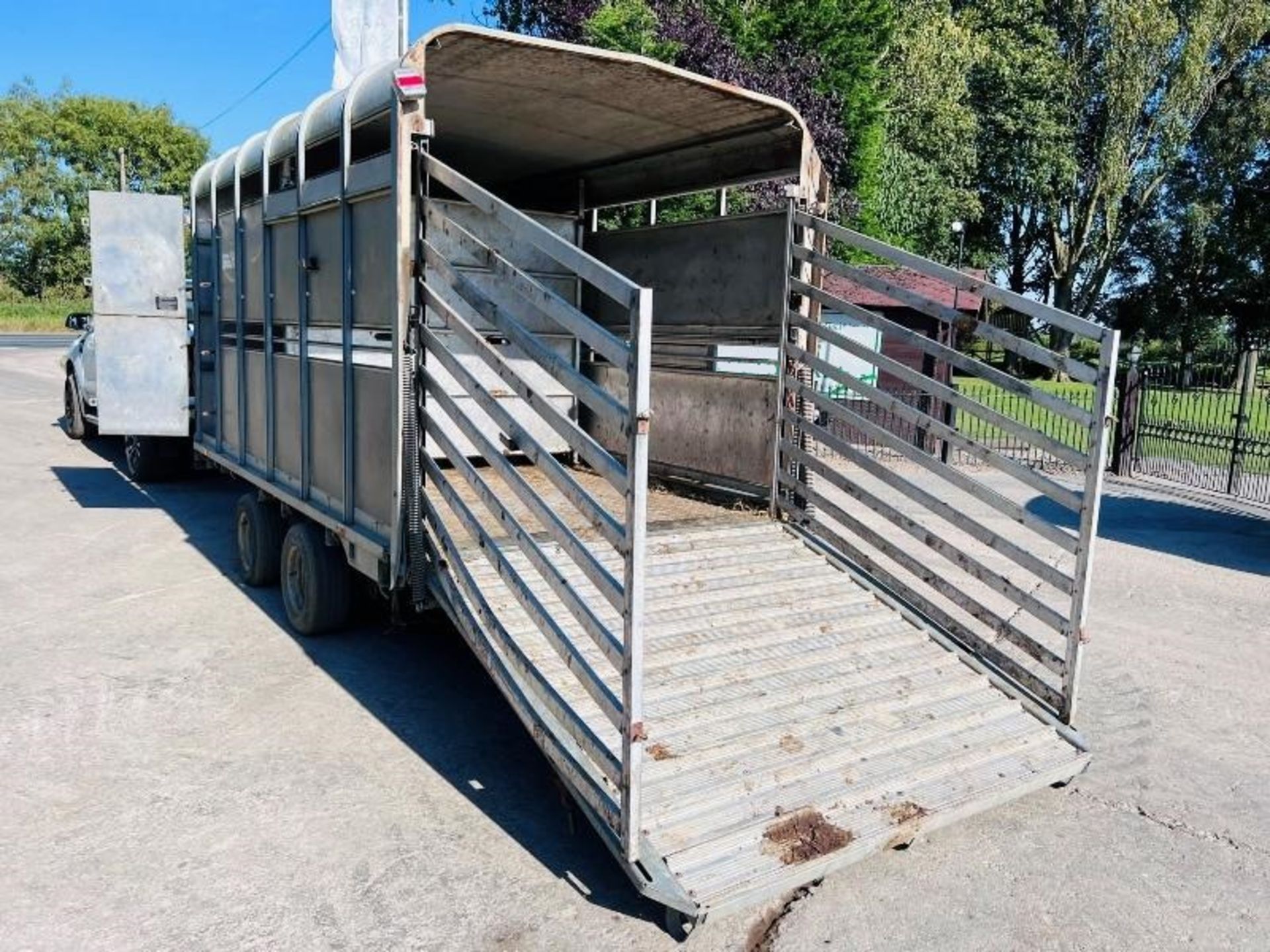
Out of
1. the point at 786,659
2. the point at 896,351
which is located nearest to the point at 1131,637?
the point at 786,659

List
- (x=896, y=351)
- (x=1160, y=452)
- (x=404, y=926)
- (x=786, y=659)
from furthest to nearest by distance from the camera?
(x=896, y=351) → (x=1160, y=452) → (x=786, y=659) → (x=404, y=926)

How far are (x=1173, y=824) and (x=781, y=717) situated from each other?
1.73 metres

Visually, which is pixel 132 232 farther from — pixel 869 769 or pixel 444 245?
pixel 869 769

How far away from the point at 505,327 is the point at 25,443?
12670 millimetres

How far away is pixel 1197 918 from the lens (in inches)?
134

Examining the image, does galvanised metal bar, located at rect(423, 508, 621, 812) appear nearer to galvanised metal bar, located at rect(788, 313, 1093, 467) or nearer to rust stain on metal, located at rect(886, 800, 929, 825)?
rust stain on metal, located at rect(886, 800, 929, 825)

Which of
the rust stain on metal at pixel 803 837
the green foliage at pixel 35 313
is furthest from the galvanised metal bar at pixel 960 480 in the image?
the green foliage at pixel 35 313

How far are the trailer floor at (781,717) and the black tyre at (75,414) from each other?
11.3 meters

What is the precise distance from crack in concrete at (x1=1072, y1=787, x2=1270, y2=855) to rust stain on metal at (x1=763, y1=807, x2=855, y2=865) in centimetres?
152

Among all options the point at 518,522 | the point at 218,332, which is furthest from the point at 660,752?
the point at 218,332

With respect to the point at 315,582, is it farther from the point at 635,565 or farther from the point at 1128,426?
the point at 1128,426

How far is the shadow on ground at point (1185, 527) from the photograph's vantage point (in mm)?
9523

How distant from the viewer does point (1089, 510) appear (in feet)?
14.1

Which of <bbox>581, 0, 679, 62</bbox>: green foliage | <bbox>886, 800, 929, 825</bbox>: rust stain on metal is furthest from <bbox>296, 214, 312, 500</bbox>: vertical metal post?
<bbox>581, 0, 679, 62</bbox>: green foliage
